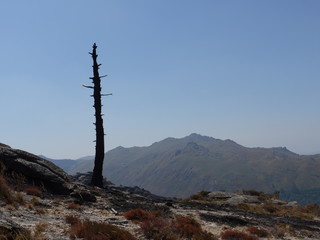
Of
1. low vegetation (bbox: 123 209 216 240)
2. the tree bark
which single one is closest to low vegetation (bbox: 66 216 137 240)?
low vegetation (bbox: 123 209 216 240)

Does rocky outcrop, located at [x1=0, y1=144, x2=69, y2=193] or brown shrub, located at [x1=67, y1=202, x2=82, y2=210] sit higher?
rocky outcrop, located at [x1=0, y1=144, x2=69, y2=193]

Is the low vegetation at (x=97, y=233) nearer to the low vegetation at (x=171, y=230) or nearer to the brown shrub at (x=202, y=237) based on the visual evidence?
the low vegetation at (x=171, y=230)

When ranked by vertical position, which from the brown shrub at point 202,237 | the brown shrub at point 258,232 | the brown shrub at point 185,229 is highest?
the brown shrub at point 185,229

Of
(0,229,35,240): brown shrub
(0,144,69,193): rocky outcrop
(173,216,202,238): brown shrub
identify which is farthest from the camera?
(0,144,69,193): rocky outcrop

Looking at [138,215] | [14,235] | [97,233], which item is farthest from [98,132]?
[14,235]

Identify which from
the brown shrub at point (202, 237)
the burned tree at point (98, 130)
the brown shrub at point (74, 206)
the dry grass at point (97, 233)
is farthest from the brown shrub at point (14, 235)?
the burned tree at point (98, 130)

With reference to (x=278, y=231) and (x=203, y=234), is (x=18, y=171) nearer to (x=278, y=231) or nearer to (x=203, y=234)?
(x=203, y=234)

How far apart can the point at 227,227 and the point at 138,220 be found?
4.35 m

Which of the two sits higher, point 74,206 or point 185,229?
point 74,206

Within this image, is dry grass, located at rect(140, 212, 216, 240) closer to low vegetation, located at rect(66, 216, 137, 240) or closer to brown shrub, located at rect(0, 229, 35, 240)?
low vegetation, located at rect(66, 216, 137, 240)

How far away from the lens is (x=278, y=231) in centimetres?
1495

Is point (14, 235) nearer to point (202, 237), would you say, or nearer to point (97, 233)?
point (97, 233)

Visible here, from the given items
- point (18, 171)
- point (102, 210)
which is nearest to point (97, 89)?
point (18, 171)

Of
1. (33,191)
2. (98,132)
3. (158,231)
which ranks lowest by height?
(158,231)
